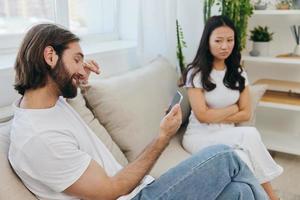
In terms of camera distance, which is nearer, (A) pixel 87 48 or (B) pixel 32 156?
(B) pixel 32 156

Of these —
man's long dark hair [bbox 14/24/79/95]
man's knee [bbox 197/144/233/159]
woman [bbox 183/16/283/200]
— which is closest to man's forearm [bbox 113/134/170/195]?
man's knee [bbox 197/144/233/159]

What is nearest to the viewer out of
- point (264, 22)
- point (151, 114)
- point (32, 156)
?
point (32, 156)

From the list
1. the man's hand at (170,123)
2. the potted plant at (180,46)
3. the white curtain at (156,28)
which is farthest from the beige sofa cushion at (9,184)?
the potted plant at (180,46)

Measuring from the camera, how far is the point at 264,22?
301 cm

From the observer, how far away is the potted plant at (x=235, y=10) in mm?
2549

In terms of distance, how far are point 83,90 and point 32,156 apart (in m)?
→ 0.62

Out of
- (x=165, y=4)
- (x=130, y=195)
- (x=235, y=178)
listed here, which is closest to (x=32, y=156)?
(x=130, y=195)

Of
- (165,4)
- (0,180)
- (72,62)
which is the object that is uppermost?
(165,4)

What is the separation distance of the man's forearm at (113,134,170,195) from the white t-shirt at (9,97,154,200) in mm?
55

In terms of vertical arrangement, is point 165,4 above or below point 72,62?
above

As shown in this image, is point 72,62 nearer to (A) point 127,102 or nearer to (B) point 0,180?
(B) point 0,180

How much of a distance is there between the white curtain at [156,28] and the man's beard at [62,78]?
116cm

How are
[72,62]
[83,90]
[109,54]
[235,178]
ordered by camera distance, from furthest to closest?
[109,54] → [83,90] → [235,178] → [72,62]

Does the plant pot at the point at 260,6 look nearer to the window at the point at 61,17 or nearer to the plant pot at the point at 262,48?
the plant pot at the point at 262,48
